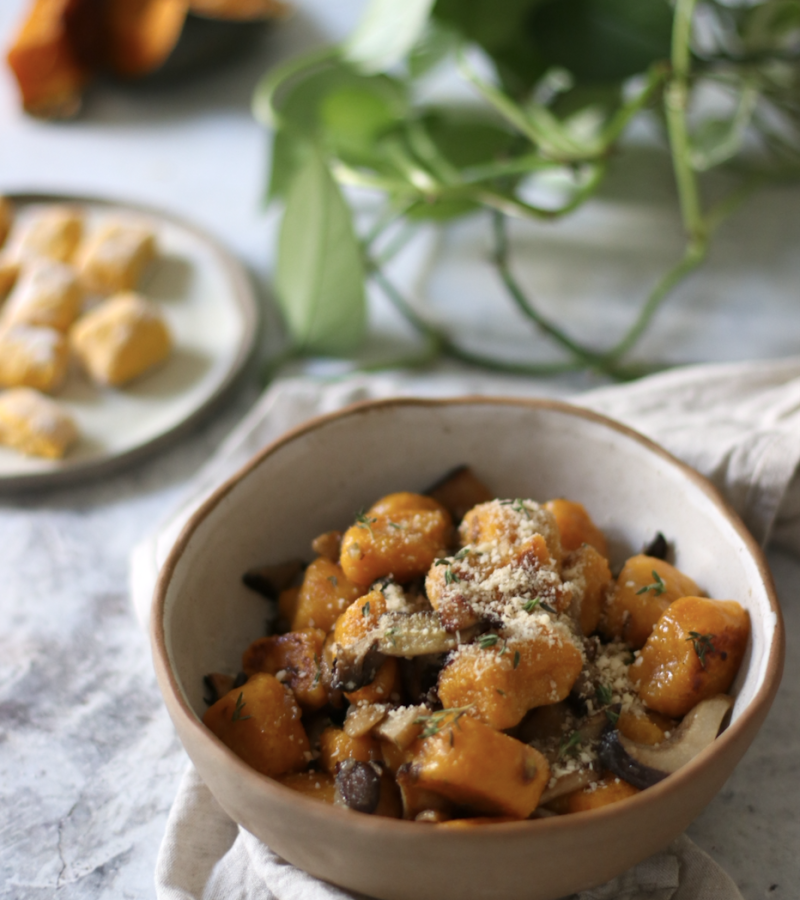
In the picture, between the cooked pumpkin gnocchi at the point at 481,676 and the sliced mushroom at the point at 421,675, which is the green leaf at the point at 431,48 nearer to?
the cooked pumpkin gnocchi at the point at 481,676

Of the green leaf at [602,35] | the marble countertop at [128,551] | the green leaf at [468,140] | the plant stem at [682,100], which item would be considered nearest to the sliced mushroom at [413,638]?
the marble countertop at [128,551]

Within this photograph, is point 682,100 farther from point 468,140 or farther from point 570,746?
point 570,746

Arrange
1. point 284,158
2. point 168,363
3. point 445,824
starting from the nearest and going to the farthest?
point 445,824 < point 168,363 < point 284,158

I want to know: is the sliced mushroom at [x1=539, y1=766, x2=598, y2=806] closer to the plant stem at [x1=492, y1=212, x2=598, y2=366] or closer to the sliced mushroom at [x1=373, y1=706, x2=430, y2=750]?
the sliced mushroom at [x1=373, y1=706, x2=430, y2=750]

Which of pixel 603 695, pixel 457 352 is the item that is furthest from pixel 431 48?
pixel 603 695

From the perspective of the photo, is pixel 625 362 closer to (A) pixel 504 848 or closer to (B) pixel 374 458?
(B) pixel 374 458

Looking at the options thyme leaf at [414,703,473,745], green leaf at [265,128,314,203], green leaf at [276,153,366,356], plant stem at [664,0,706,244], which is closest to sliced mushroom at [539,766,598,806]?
thyme leaf at [414,703,473,745]
